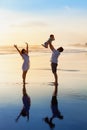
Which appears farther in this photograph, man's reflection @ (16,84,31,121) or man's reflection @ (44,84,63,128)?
man's reflection @ (16,84,31,121)

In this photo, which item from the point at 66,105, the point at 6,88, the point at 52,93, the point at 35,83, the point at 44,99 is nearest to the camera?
the point at 66,105

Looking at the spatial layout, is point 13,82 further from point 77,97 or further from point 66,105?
point 66,105

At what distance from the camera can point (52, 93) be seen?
14.7 m

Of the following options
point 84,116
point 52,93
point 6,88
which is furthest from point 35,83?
point 84,116

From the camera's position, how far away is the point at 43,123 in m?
9.69

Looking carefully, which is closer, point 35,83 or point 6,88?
point 6,88

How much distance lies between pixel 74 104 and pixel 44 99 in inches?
52.7

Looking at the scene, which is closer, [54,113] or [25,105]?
[54,113]

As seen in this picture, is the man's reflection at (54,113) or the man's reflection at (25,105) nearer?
the man's reflection at (54,113)

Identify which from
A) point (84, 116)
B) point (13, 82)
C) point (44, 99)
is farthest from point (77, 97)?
point (13, 82)

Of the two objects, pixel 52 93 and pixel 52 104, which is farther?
pixel 52 93

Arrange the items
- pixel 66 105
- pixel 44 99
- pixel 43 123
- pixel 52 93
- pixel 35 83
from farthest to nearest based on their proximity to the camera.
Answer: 1. pixel 35 83
2. pixel 52 93
3. pixel 44 99
4. pixel 66 105
5. pixel 43 123

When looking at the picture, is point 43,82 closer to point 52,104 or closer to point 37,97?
point 37,97

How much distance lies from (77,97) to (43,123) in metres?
3.95
